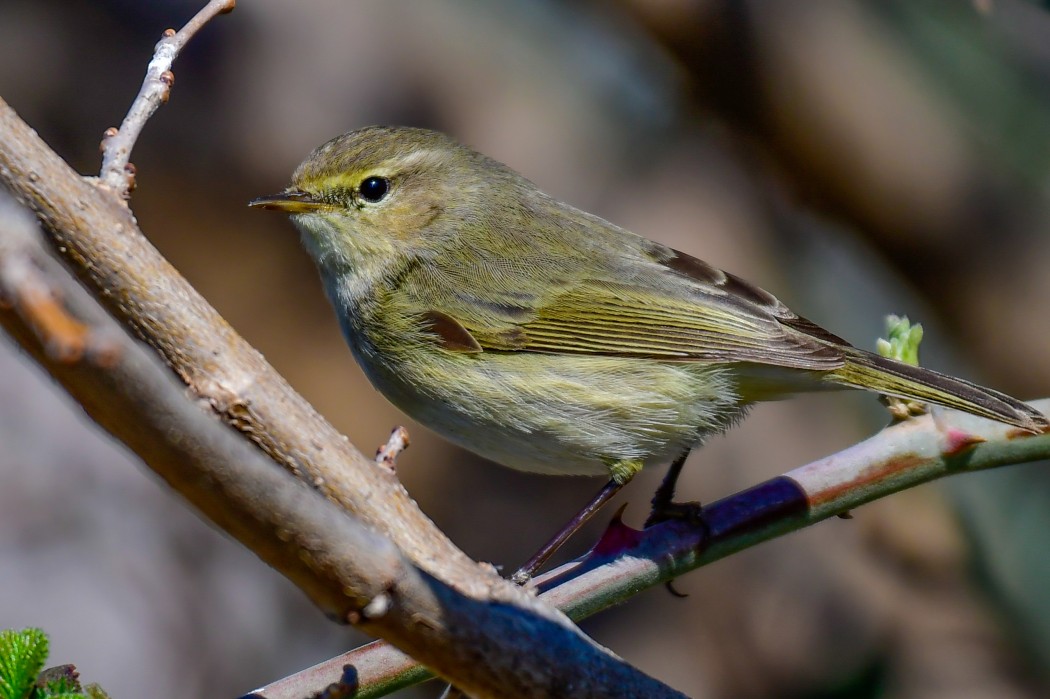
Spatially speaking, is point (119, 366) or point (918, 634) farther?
point (918, 634)

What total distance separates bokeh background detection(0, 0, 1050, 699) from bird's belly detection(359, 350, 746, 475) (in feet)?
8.00

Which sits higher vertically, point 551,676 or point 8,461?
point 8,461

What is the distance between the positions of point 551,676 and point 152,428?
2.52ft

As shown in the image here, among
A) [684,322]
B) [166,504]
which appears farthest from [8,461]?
[684,322]

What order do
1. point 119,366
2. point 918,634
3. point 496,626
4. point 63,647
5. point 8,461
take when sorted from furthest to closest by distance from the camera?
point 918,634 < point 8,461 < point 63,647 < point 496,626 < point 119,366

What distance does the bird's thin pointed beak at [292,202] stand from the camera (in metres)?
3.45

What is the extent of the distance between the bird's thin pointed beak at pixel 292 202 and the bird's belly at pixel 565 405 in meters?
0.59

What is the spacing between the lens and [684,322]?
346 centimetres

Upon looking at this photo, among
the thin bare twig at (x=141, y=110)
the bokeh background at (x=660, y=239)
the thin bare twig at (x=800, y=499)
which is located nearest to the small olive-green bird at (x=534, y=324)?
the thin bare twig at (x=800, y=499)

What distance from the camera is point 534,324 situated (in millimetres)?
3521

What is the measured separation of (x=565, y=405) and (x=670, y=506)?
0.44 metres

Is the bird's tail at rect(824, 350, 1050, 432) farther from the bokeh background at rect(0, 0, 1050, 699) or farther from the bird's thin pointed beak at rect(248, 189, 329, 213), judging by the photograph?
the bokeh background at rect(0, 0, 1050, 699)

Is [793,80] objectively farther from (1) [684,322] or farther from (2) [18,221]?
(2) [18,221]

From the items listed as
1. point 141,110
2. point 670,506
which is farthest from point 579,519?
point 141,110
